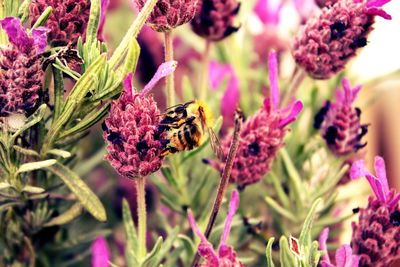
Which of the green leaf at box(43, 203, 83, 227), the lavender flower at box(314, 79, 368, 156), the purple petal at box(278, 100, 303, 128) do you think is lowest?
the green leaf at box(43, 203, 83, 227)

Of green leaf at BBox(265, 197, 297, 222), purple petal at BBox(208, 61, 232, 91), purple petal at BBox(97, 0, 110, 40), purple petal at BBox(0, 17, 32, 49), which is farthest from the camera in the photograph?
purple petal at BBox(208, 61, 232, 91)

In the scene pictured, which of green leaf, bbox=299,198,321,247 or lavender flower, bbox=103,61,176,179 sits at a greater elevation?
lavender flower, bbox=103,61,176,179

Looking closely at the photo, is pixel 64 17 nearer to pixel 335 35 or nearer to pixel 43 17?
pixel 43 17

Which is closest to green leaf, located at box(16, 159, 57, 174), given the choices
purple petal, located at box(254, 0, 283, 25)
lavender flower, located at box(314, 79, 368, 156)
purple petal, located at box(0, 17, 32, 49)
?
purple petal, located at box(0, 17, 32, 49)

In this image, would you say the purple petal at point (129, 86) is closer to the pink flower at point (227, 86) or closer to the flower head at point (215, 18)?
the flower head at point (215, 18)

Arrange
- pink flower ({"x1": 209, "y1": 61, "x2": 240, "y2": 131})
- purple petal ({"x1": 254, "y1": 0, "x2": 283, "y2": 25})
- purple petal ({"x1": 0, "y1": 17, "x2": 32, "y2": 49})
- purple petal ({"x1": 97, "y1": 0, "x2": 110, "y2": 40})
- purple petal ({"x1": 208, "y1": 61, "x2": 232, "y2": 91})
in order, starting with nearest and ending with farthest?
purple petal ({"x1": 0, "y1": 17, "x2": 32, "y2": 49}), purple petal ({"x1": 97, "y1": 0, "x2": 110, "y2": 40}), pink flower ({"x1": 209, "y1": 61, "x2": 240, "y2": 131}), purple petal ({"x1": 208, "y1": 61, "x2": 232, "y2": 91}), purple petal ({"x1": 254, "y1": 0, "x2": 283, "y2": 25})

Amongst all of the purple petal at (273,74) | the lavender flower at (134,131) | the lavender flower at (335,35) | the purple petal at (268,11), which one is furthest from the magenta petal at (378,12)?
the purple petal at (268,11)

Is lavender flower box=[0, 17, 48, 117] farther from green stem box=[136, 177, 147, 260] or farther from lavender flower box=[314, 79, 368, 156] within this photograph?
lavender flower box=[314, 79, 368, 156]
